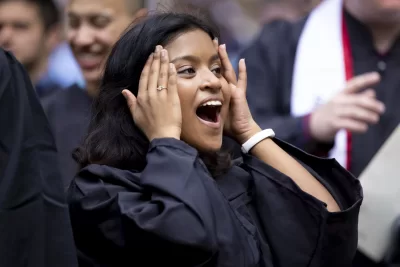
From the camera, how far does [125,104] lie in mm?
3480

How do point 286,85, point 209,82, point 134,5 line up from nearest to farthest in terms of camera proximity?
1. point 209,82
2. point 286,85
3. point 134,5

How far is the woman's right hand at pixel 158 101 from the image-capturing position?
10.8 ft

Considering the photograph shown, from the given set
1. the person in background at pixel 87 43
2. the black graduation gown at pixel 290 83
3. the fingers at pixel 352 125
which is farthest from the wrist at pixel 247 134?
the person in background at pixel 87 43

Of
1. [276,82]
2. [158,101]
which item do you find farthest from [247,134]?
[276,82]

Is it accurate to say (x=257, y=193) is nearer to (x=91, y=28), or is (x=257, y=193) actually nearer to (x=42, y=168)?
(x=42, y=168)

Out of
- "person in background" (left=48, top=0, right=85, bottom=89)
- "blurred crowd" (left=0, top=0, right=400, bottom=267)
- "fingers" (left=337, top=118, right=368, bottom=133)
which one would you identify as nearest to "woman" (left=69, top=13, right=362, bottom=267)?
"blurred crowd" (left=0, top=0, right=400, bottom=267)

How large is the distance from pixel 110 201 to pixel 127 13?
7.16ft

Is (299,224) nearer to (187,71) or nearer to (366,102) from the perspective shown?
(187,71)

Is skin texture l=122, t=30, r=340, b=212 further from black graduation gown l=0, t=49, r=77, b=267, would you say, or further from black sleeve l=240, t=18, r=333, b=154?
black sleeve l=240, t=18, r=333, b=154

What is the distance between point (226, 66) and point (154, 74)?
386 millimetres

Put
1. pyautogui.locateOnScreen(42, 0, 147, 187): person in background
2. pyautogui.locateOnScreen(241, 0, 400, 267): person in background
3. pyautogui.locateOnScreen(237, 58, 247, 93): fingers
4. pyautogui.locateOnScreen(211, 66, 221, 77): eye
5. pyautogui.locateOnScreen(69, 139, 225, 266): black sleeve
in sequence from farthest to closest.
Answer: pyautogui.locateOnScreen(42, 0, 147, 187): person in background < pyautogui.locateOnScreen(241, 0, 400, 267): person in background < pyautogui.locateOnScreen(237, 58, 247, 93): fingers < pyautogui.locateOnScreen(211, 66, 221, 77): eye < pyautogui.locateOnScreen(69, 139, 225, 266): black sleeve

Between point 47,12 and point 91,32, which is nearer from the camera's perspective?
point 91,32

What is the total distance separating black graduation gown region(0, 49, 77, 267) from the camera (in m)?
2.80

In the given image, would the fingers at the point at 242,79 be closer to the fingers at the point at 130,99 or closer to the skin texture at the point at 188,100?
the skin texture at the point at 188,100
